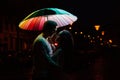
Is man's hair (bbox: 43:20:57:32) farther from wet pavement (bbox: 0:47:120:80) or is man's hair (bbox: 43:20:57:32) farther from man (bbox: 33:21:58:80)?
wet pavement (bbox: 0:47:120:80)

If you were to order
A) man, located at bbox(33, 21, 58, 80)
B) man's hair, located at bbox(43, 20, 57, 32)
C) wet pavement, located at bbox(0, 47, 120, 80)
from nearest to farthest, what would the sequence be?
man, located at bbox(33, 21, 58, 80) → man's hair, located at bbox(43, 20, 57, 32) → wet pavement, located at bbox(0, 47, 120, 80)

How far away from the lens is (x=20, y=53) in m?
29.4

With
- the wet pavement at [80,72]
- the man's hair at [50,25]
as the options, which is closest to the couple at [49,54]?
the man's hair at [50,25]

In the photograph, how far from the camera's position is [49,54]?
19.9 feet

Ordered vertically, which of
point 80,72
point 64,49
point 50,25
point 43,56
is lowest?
point 80,72

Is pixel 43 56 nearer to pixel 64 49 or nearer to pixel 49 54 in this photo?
pixel 49 54

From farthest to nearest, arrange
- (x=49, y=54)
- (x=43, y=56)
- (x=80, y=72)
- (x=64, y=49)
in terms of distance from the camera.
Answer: (x=80, y=72)
(x=49, y=54)
(x=43, y=56)
(x=64, y=49)

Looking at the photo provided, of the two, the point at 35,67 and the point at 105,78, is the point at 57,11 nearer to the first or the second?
the point at 35,67

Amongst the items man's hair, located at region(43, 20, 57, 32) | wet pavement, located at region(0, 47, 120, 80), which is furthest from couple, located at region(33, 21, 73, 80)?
wet pavement, located at region(0, 47, 120, 80)

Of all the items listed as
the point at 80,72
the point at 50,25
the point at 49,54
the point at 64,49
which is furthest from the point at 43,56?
the point at 80,72

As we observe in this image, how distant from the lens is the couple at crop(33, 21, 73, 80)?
18.8 feet

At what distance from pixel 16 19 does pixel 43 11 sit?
123ft

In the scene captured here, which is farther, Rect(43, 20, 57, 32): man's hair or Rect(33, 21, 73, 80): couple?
Rect(43, 20, 57, 32): man's hair

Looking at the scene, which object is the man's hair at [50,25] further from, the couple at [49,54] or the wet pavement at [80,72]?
the wet pavement at [80,72]
